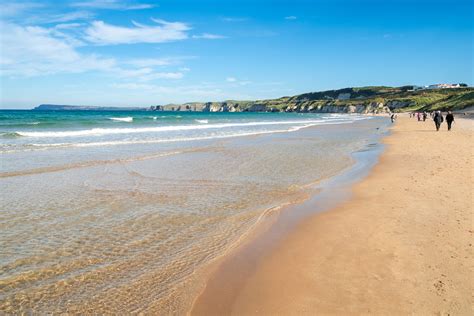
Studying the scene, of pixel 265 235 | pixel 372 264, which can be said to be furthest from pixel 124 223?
pixel 372 264

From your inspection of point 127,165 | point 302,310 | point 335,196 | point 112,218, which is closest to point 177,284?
point 302,310

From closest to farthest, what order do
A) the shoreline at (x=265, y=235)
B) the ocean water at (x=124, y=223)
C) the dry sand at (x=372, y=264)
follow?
the dry sand at (x=372, y=264), the ocean water at (x=124, y=223), the shoreline at (x=265, y=235)

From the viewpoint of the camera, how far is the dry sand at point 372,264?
4.25m

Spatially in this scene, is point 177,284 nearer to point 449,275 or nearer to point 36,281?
point 36,281

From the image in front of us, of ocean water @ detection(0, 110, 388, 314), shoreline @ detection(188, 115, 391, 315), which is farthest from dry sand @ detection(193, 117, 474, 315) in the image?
ocean water @ detection(0, 110, 388, 314)

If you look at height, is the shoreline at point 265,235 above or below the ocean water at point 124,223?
below

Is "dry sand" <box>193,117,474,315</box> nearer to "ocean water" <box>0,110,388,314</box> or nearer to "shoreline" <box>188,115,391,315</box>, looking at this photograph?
"shoreline" <box>188,115,391,315</box>

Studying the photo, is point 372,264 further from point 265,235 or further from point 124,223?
point 124,223

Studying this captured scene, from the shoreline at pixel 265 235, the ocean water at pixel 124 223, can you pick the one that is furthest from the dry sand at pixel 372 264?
the ocean water at pixel 124 223

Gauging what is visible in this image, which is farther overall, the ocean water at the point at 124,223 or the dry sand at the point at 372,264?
the ocean water at the point at 124,223

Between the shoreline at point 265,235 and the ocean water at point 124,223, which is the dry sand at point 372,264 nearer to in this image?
the shoreline at point 265,235

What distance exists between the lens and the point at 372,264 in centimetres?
532

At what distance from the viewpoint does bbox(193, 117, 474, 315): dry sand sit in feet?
14.0

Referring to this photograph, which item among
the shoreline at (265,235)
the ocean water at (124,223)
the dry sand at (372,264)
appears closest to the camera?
the dry sand at (372,264)
